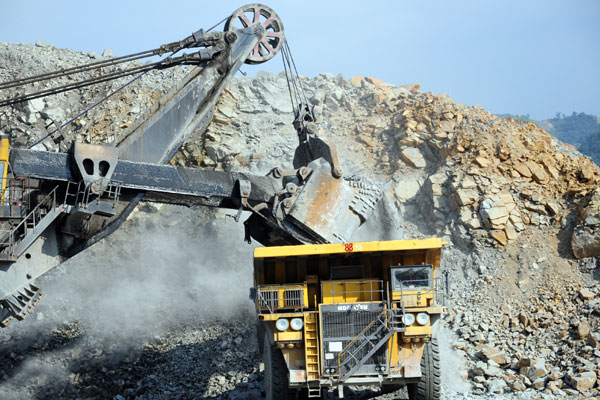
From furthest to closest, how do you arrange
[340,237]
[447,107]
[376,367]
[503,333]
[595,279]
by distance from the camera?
[447,107] → [595,279] → [503,333] → [340,237] → [376,367]

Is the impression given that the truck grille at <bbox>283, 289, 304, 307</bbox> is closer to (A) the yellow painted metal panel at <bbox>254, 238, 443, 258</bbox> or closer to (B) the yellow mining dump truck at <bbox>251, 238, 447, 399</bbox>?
(B) the yellow mining dump truck at <bbox>251, 238, 447, 399</bbox>

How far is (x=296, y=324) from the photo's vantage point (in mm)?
11094

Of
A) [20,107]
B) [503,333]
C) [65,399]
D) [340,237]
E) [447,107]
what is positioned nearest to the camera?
[340,237]

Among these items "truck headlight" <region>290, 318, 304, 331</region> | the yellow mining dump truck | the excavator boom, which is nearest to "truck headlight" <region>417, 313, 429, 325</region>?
the yellow mining dump truck

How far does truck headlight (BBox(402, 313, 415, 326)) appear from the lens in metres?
11.0

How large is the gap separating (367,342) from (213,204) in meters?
3.39

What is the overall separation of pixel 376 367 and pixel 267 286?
6.24 ft

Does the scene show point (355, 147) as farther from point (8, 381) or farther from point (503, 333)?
point (8, 381)

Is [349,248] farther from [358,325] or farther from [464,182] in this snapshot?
[464,182]

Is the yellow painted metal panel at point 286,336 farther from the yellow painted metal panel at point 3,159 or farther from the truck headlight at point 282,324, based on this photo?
the yellow painted metal panel at point 3,159

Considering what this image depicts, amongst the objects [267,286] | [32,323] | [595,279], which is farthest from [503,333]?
[32,323]

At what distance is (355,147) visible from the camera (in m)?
23.0

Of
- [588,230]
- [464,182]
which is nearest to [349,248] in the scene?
[588,230]

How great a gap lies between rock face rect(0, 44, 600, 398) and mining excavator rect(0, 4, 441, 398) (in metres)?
3.17
